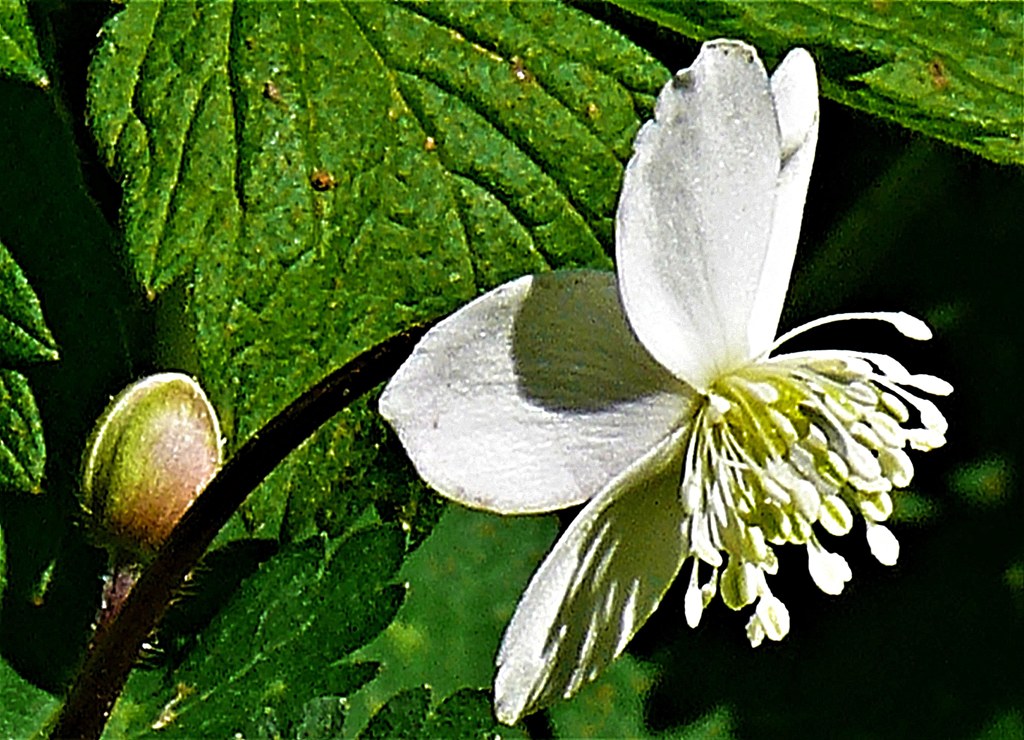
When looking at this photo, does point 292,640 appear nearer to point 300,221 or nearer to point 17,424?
point 17,424

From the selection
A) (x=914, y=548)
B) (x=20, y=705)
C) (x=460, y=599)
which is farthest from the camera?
(x=914, y=548)

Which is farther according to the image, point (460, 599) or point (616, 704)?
point (616, 704)

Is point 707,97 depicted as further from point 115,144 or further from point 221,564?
point 221,564

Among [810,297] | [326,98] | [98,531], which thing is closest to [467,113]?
[326,98]

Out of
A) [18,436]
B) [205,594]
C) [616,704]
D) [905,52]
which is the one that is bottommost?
[616,704]

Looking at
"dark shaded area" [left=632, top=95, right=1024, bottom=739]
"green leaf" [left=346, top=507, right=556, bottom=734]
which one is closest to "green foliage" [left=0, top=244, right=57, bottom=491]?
"green leaf" [left=346, top=507, right=556, bottom=734]

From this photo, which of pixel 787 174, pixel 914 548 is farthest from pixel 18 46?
pixel 914 548
